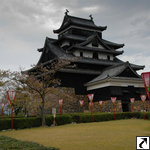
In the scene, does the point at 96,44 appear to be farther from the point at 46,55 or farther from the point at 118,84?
the point at 118,84

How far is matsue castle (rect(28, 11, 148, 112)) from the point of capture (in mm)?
25203

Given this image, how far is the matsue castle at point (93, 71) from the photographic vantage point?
25203 millimetres

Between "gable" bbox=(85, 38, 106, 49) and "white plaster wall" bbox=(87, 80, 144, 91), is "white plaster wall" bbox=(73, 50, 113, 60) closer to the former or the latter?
"gable" bbox=(85, 38, 106, 49)

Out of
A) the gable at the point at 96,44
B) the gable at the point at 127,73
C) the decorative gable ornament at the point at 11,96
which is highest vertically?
the gable at the point at 96,44

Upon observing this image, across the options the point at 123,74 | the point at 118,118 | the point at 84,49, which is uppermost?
the point at 84,49

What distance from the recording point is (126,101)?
2575cm

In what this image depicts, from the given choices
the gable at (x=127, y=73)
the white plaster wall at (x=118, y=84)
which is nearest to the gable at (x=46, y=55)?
the white plaster wall at (x=118, y=84)

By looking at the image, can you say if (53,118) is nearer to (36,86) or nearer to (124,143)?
(36,86)

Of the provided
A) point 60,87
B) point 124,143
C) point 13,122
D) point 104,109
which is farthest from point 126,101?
point 124,143

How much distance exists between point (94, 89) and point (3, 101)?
12.4 m

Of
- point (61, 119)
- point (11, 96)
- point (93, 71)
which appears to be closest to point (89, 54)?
point (93, 71)

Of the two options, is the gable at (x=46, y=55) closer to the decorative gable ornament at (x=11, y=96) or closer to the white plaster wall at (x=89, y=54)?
the white plaster wall at (x=89, y=54)

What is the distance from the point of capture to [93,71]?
29484 millimetres

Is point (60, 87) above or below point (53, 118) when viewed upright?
above
